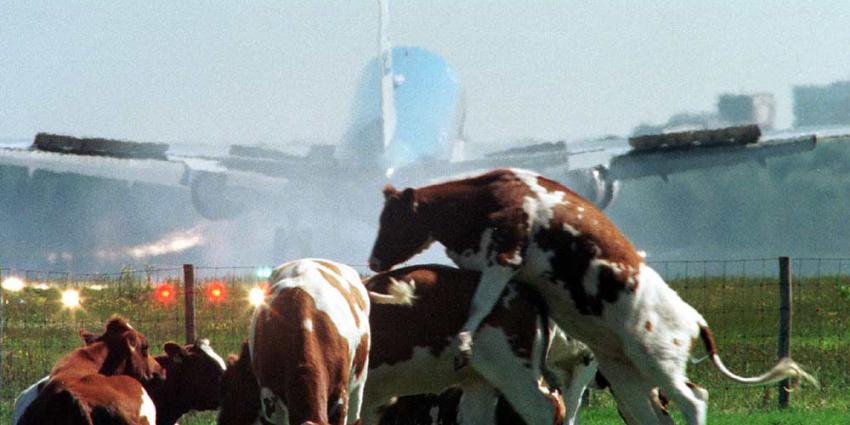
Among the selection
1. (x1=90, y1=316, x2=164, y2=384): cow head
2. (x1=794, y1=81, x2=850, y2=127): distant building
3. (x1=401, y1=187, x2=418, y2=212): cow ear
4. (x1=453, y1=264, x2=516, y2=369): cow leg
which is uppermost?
(x1=401, y1=187, x2=418, y2=212): cow ear

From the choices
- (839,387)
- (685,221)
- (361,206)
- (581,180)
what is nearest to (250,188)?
(361,206)

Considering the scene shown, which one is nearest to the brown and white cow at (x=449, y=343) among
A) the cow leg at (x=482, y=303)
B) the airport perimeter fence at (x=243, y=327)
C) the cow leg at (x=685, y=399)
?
the cow leg at (x=482, y=303)

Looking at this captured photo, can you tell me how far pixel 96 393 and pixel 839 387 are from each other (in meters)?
9.50

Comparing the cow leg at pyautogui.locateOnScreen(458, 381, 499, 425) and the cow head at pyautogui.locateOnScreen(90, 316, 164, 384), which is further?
the cow leg at pyautogui.locateOnScreen(458, 381, 499, 425)

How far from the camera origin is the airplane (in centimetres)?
3688

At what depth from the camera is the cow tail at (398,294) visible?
9.32 metres

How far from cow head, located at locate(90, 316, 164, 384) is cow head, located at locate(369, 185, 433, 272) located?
143 cm

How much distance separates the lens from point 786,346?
1527 centimetres

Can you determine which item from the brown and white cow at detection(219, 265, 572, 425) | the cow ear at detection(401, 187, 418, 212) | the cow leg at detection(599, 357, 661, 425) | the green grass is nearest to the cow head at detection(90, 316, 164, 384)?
the brown and white cow at detection(219, 265, 572, 425)

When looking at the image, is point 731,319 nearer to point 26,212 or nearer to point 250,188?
point 250,188

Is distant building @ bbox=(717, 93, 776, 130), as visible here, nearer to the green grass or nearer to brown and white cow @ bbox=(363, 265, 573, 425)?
the green grass

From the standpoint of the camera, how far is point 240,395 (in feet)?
28.0

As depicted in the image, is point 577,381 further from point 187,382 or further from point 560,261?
point 187,382

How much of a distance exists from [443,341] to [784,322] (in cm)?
686
